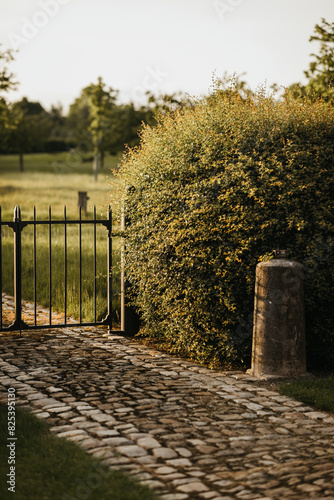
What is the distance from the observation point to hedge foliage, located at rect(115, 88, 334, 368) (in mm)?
6578

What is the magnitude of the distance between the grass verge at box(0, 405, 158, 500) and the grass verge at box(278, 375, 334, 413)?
2.23m

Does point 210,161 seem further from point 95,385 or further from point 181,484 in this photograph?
point 181,484

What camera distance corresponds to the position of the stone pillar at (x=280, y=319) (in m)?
6.30

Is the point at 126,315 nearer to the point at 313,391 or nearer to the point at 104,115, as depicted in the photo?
the point at 313,391

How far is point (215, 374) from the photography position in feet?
21.7

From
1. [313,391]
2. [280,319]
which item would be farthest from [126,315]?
[313,391]

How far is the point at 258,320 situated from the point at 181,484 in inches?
105

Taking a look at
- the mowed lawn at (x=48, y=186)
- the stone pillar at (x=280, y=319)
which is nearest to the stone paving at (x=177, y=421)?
the stone pillar at (x=280, y=319)

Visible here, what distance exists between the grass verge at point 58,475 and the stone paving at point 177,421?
128 millimetres

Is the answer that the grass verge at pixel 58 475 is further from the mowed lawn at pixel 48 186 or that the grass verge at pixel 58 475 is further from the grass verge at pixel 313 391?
the mowed lawn at pixel 48 186

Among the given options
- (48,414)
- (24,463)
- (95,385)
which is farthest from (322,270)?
(24,463)

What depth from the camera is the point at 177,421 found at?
511 centimetres

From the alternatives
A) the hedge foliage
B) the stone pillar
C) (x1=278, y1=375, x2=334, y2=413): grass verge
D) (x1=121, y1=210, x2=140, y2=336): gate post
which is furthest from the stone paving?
(x1=121, y1=210, x2=140, y2=336): gate post

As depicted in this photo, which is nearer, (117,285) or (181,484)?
(181,484)
